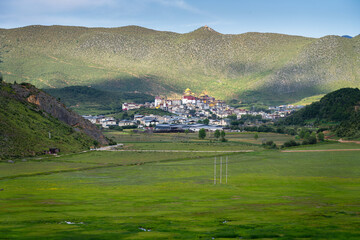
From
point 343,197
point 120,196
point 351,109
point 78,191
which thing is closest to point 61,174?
point 78,191

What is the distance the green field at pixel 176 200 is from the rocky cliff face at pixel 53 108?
1254 inches

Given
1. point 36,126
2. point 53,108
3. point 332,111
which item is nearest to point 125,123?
point 53,108

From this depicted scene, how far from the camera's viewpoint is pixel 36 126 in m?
88.6

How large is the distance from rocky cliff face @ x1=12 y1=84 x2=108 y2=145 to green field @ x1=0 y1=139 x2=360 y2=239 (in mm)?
31856

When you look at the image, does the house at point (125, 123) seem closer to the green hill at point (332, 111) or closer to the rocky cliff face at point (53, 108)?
the green hill at point (332, 111)

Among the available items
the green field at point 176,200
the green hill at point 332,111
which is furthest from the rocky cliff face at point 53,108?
the green hill at point 332,111

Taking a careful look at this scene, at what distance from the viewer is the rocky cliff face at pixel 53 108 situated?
103 meters

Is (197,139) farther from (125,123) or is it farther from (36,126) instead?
(125,123)

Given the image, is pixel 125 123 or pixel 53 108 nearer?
pixel 53 108

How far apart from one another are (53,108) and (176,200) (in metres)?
77.0

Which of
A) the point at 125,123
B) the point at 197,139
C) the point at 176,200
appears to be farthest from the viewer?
the point at 125,123

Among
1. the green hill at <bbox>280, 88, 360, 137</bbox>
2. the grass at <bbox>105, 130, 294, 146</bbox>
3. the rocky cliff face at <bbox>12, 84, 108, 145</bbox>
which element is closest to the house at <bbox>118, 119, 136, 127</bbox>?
the grass at <bbox>105, 130, 294, 146</bbox>

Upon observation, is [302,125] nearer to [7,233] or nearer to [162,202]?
[162,202]

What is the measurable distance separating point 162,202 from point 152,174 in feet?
82.3
